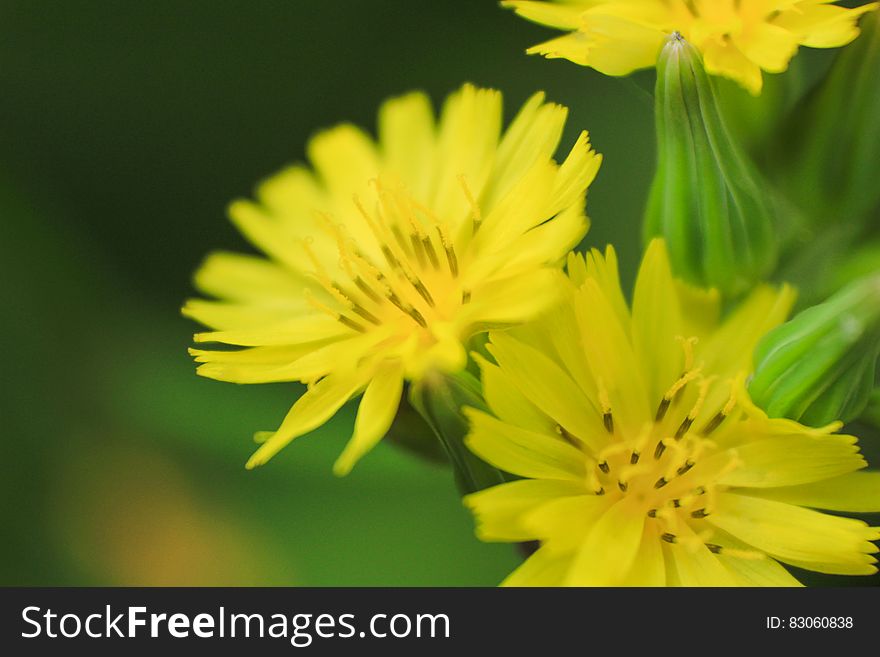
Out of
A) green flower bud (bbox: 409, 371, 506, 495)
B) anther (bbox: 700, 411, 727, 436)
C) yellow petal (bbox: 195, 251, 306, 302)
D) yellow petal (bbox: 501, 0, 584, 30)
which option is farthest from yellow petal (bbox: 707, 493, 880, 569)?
yellow petal (bbox: 195, 251, 306, 302)

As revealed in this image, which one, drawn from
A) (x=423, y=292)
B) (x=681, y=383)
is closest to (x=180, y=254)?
(x=423, y=292)

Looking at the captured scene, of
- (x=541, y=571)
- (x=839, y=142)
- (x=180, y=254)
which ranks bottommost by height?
(x=541, y=571)

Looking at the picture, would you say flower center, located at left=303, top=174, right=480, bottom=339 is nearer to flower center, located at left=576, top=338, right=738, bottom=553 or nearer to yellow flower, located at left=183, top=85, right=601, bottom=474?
yellow flower, located at left=183, top=85, right=601, bottom=474

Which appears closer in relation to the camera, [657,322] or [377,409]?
[377,409]

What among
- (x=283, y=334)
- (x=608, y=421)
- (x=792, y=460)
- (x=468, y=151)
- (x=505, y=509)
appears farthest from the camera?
(x=468, y=151)

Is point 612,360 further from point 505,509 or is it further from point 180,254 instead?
point 180,254
